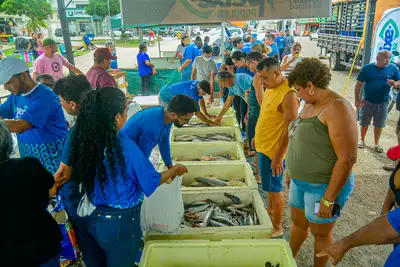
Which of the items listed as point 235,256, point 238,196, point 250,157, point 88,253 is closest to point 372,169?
point 250,157

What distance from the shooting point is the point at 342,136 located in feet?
6.76

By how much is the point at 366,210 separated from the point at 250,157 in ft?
7.31

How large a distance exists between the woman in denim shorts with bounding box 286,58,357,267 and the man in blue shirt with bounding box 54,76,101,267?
1.70 meters

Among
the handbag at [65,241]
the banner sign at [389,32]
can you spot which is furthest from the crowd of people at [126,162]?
the banner sign at [389,32]

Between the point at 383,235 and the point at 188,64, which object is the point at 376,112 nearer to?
the point at 383,235

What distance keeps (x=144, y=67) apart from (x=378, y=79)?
6.33 metres

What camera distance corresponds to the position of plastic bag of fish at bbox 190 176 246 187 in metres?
3.93

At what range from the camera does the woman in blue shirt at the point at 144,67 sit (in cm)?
909

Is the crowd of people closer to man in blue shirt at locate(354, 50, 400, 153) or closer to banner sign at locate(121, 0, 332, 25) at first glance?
banner sign at locate(121, 0, 332, 25)

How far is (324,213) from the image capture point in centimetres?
228

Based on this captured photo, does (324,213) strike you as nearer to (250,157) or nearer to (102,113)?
(102,113)

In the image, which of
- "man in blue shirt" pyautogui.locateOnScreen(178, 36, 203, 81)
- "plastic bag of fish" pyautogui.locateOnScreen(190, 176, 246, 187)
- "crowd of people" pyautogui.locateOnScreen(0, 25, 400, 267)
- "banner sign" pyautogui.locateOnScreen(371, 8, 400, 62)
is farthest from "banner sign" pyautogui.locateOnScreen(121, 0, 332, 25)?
"man in blue shirt" pyautogui.locateOnScreen(178, 36, 203, 81)

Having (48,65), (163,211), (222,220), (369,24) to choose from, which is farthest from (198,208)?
(369,24)

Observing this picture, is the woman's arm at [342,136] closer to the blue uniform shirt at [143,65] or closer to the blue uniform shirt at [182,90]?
the blue uniform shirt at [182,90]
